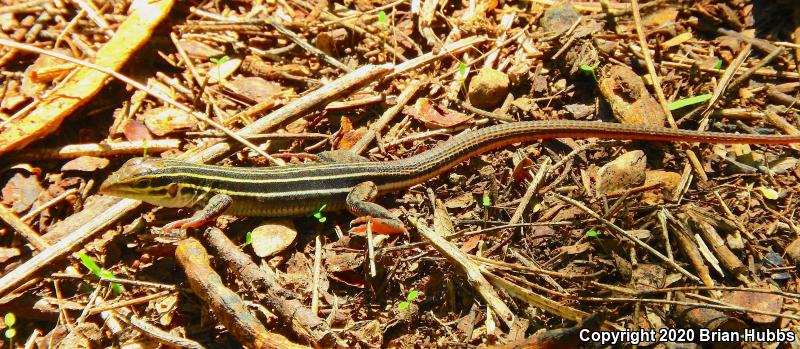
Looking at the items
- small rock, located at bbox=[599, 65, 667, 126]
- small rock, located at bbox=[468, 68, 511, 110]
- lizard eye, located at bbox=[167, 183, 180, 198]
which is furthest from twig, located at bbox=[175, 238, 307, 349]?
small rock, located at bbox=[599, 65, 667, 126]

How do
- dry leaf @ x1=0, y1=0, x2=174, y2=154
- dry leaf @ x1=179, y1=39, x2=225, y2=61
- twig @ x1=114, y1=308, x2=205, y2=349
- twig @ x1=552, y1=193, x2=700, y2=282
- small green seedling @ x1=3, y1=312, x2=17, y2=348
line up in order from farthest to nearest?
1. dry leaf @ x1=179, y1=39, x2=225, y2=61
2. dry leaf @ x1=0, y1=0, x2=174, y2=154
3. small green seedling @ x1=3, y1=312, x2=17, y2=348
4. twig @ x1=114, y1=308, x2=205, y2=349
5. twig @ x1=552, y1=193, x2=700, y2=282

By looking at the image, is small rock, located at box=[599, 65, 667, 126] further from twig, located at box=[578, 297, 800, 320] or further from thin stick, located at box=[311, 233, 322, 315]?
thin stick, located at box=[311, 233, 322, 315]

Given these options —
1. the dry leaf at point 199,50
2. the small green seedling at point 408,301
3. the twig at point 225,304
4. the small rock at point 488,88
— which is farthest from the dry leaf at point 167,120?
the small green seedling at point 408,301

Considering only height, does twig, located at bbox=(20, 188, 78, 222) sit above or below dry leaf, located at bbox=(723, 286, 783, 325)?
below

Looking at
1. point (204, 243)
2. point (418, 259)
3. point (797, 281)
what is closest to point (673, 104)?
point (797, 281)

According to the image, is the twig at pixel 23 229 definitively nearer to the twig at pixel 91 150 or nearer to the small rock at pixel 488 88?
the twig at pixel 91 150

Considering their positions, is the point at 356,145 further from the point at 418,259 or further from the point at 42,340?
the point at 42,340
